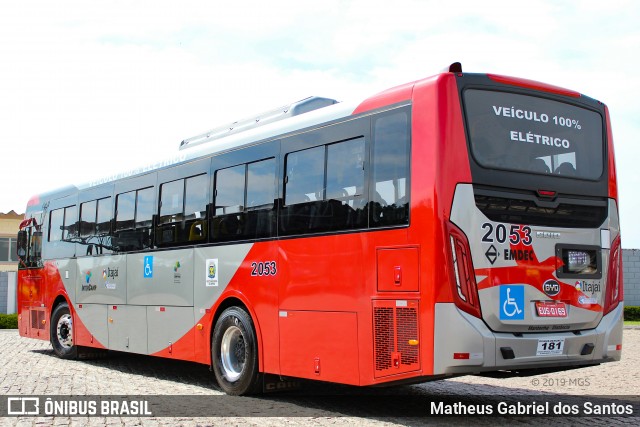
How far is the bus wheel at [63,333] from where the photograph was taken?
54.2 feet

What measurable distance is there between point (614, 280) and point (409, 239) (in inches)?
108

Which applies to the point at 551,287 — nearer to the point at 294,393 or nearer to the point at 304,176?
the point at 304,176

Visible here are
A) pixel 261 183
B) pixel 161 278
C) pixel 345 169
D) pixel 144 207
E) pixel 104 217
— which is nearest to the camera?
pixel 345 169

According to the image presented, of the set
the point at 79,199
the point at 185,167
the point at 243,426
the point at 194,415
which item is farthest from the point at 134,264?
the point at 243,426

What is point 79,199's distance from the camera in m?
16.4

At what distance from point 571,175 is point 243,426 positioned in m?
4.40

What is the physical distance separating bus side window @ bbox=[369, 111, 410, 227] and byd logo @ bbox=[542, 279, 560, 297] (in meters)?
1.60

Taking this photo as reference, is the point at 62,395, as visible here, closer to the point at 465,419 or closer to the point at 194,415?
the point at 194,415

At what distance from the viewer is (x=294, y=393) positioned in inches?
444

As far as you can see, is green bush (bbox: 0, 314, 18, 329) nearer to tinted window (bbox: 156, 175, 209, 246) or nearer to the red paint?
tinted window (bbox: 156, 175, 209, 246)

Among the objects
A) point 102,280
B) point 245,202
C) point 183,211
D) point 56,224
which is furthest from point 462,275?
point 56,224

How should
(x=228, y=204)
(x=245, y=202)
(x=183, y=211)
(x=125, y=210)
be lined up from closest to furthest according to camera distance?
(x=245, y=202)
(x=228, y=204)
(x=183, y=211)
(x=125, y=210)

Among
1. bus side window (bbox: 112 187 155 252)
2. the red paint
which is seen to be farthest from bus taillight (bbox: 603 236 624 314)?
bus side window (bbox: 112 187 155 252)

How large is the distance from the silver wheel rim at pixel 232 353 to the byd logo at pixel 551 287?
4236 millimetres
